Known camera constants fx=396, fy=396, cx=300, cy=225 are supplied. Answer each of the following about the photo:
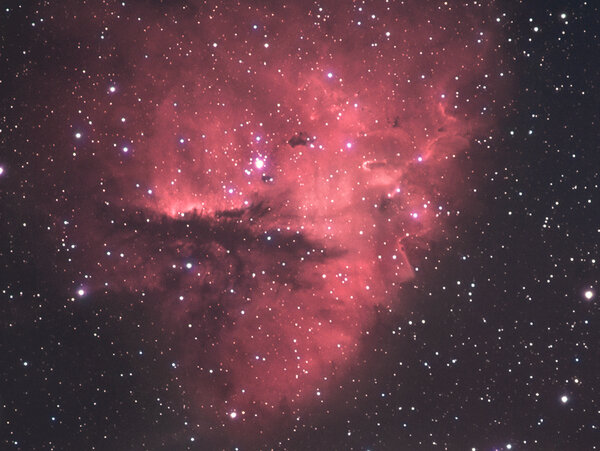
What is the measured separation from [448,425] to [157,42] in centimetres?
154

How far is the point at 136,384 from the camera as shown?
1.32 m

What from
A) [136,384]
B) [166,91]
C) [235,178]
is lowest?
[136,384]

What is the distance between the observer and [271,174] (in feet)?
4.14

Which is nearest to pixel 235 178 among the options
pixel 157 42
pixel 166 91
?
pixel 166 91

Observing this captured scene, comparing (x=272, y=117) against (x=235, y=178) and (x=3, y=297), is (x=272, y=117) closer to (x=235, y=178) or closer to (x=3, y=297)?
(x=235, y=178)

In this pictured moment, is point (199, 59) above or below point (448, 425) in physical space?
above

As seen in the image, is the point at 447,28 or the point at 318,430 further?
the point at 318,430

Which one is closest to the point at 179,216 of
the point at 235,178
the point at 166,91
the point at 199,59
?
the point at 235,178

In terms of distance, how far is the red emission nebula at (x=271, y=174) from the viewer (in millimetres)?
1214

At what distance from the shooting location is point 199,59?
4.00ft

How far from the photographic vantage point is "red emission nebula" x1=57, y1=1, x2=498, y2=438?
121cm

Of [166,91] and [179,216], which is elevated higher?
[166,91]

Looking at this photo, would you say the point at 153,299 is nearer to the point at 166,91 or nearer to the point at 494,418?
the point at 166,91

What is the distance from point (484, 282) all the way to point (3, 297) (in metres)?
1.56
